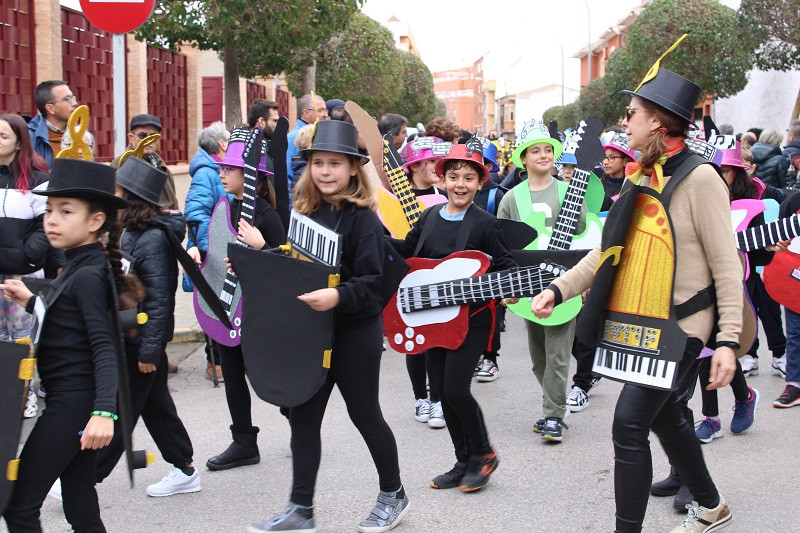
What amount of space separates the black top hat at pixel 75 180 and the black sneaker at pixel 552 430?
3.20 m

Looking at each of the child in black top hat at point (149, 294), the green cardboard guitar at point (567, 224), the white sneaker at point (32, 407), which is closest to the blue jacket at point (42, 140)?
the white sneaker at point (32, 407)

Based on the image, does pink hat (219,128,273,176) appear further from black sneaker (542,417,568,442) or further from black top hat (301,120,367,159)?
black sneaker (542,417,568,442)

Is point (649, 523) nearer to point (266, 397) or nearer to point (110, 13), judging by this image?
point (266, 397)

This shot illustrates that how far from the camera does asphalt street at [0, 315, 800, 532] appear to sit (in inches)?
170

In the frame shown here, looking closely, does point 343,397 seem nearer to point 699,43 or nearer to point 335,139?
point 335,139

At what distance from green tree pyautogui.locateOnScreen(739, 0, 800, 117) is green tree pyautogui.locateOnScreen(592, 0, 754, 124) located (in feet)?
1.77

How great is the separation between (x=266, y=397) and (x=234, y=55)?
10.3m

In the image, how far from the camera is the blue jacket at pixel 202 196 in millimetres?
6902

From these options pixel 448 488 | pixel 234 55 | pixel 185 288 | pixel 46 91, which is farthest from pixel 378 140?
pixel 234 55

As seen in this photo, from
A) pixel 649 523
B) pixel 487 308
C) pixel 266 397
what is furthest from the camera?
pixel 487 308

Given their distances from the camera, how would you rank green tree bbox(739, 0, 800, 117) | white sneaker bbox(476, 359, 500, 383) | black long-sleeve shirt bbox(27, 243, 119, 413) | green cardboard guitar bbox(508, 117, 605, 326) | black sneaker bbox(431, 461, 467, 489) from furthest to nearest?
green tree bbox(739, 0, 800, 117), white sneaker bbox(476, 359, 500, 383), green cardboard guitar bbox(508, 117, 605, 326), black sneaker bbox(431, 461, 467, 489), black long-sleeve shirt bbox(27, 243, 119, 413)

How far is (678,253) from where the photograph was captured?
3.43 meters

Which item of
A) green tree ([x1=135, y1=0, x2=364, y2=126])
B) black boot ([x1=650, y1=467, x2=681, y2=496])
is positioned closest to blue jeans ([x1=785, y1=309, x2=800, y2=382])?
black boot ([x1=650, y1=467, x2=681, y2=496])

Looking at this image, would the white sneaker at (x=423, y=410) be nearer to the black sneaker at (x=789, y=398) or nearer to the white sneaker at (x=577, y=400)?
the white sneaker at (x=577, y=400)
